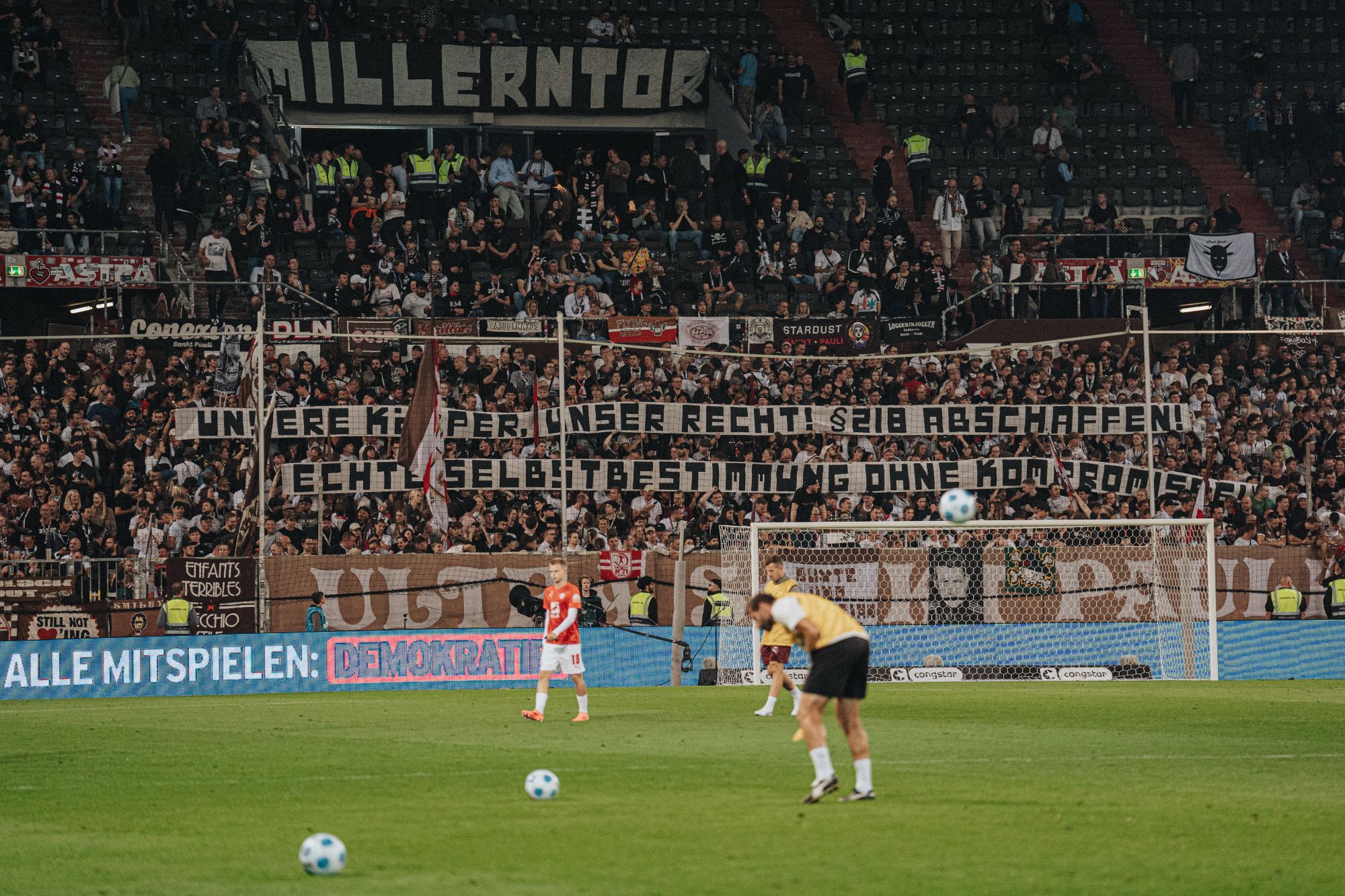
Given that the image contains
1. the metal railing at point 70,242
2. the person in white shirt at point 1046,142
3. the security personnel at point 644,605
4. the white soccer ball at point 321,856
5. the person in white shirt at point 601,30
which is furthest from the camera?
the person in white shirt at point 601,30

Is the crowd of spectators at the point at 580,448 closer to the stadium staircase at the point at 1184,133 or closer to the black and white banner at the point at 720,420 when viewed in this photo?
the black and white banner at the point at 720,420

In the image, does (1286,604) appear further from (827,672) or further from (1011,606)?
(827,672)

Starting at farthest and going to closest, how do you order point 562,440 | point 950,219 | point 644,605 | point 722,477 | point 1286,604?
point 950,219, point 1286,604, point 722,477, point 644,605, point 562,440

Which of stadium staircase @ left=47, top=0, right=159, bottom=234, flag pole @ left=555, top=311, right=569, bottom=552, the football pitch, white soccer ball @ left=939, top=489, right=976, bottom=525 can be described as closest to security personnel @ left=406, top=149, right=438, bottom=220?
stadium staircase @ left=47, top=0, right=159, bottom=234

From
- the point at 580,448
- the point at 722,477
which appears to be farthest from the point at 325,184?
the point at 722,477

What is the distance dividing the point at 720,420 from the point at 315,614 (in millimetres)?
7217

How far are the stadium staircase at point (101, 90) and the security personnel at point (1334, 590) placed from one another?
2488 centimetres

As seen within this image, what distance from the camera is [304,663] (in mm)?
26203

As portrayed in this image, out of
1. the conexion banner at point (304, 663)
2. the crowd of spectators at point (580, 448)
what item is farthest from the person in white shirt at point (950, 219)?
the conexion banner at point (304, 663)

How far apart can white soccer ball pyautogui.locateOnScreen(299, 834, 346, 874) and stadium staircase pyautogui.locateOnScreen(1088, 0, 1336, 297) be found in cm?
3589

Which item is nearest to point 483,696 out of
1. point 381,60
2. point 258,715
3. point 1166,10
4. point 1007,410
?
point 258,715

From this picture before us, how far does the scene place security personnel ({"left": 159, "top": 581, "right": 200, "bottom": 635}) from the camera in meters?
25.8

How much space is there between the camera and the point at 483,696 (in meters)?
24.0

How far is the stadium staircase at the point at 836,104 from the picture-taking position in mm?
41594
